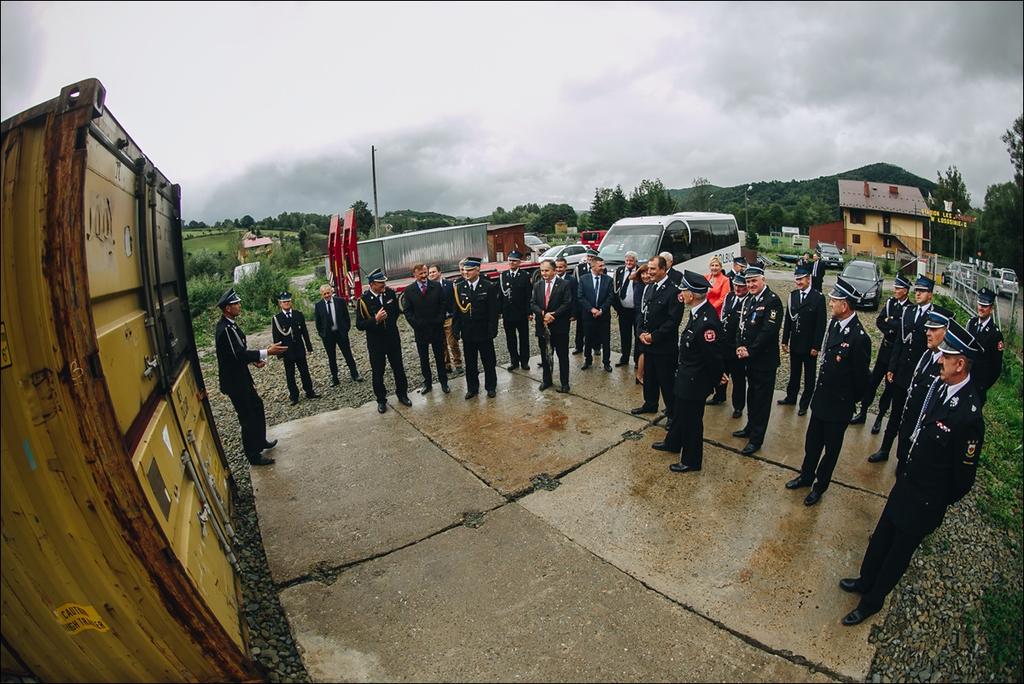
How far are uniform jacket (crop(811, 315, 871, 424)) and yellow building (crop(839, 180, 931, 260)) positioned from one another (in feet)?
158

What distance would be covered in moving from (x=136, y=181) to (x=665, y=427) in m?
4.95

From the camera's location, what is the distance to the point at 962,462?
273cm

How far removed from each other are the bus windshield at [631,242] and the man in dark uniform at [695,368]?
760 centimetres

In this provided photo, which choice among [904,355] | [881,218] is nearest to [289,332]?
[904,355]

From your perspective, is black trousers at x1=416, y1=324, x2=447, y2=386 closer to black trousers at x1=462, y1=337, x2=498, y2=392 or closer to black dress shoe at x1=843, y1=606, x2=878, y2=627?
black trousers at x1=462, y1=337, x2=498, y2=392

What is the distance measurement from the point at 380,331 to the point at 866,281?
14588 millimetres

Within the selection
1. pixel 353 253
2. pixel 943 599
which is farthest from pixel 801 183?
pixel 943 599

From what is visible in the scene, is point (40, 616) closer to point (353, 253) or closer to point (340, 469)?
point (340, 469)

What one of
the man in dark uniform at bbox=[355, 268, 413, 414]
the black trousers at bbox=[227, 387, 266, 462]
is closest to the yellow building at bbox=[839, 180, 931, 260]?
the man in dark uniform at bbox=[355, 268, 413, 414]

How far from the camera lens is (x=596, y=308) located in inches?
283

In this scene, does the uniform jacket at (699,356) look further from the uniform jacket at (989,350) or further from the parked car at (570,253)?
the parked car at (570,253)

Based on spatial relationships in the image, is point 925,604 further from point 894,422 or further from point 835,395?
point 894,422

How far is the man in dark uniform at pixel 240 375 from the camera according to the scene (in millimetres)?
4484

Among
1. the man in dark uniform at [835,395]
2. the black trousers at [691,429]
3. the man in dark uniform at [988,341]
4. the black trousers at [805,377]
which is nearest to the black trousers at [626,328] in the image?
the black trousers at [805,377]
